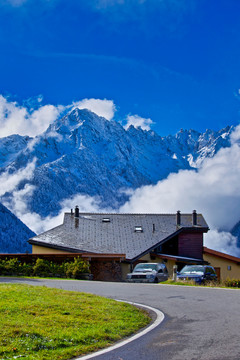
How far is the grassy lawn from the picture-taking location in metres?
7.93

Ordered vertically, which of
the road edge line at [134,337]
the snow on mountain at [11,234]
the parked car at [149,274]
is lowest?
the road edge line at [134,337]

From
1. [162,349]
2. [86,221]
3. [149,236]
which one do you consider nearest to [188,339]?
[162,349]

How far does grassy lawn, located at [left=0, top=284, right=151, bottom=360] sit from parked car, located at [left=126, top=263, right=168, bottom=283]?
14055mm

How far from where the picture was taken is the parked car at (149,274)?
27.5 m

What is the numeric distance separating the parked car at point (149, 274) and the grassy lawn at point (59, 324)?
14.1m

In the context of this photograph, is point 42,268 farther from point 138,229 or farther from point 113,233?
point 138,229

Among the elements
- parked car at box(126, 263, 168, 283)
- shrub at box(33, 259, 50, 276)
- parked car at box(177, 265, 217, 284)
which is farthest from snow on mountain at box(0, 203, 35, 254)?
parked car at box(177, 265, 217, 284)

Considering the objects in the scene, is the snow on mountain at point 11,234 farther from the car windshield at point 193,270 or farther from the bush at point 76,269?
the car windshield at point 193,270

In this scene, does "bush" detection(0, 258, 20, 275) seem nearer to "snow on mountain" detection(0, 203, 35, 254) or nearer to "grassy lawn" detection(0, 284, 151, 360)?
"grassy lawn" detection(0, 284, 151, 360)

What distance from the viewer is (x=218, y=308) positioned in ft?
43.7

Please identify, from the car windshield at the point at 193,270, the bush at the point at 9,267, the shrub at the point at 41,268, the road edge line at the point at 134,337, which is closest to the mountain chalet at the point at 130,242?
the shrub at the point at 41,268

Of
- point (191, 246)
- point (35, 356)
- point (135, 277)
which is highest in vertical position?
point (191, 246)

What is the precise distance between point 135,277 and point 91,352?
1995 centimetres

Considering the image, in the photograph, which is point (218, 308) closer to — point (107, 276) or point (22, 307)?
point (22, 307)
